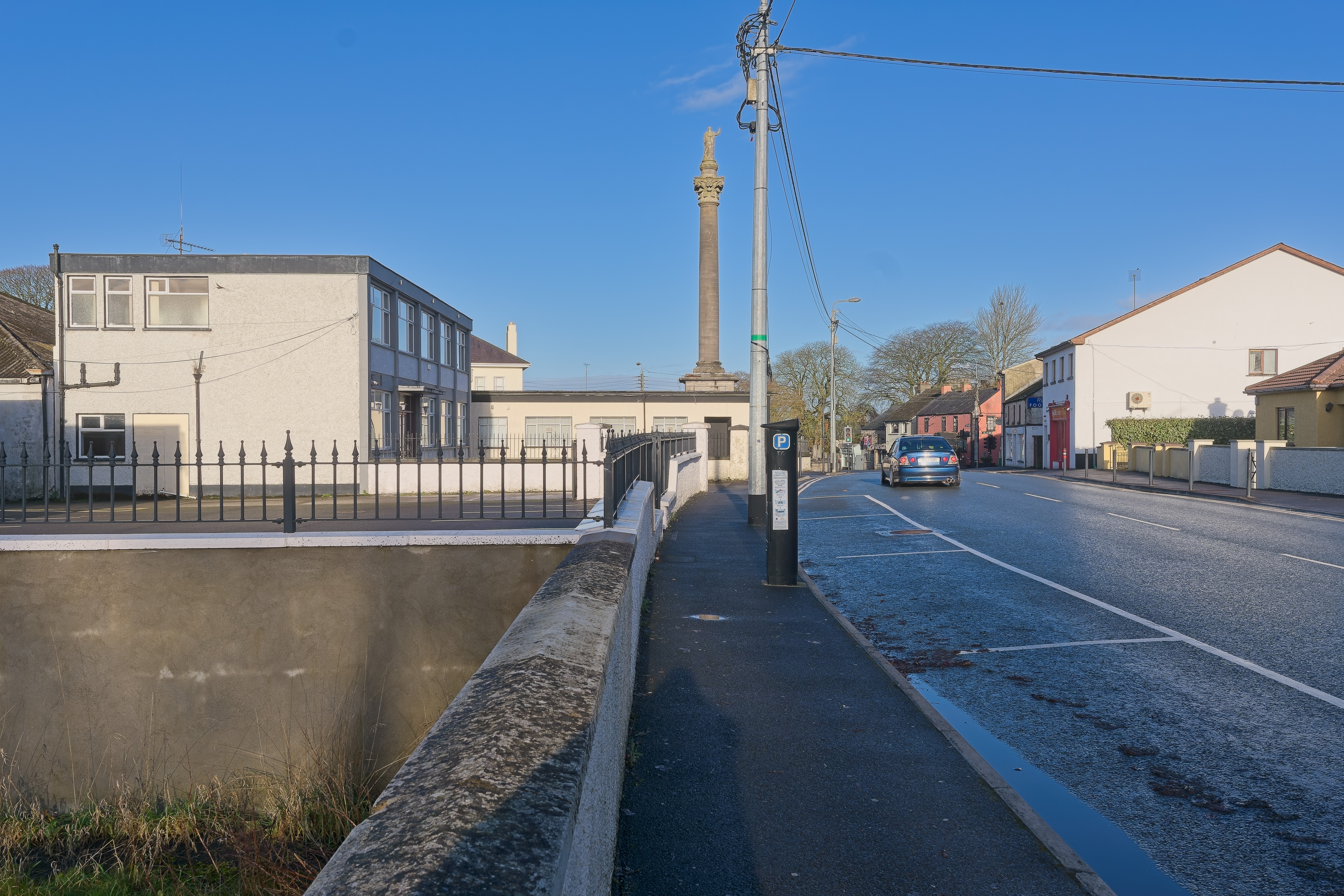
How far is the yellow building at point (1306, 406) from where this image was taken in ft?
88.8

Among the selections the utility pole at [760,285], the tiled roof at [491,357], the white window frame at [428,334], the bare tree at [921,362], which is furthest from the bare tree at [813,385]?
the utility pole at [760,285]

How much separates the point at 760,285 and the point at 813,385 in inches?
2355

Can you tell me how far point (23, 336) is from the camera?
2814 centimetres

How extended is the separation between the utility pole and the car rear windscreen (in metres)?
11.5

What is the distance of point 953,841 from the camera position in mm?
3820

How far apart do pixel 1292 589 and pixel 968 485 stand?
18860 mm

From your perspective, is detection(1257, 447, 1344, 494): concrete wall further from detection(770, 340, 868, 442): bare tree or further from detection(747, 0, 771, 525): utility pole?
detection(770, 340, 868, 442): bare tree

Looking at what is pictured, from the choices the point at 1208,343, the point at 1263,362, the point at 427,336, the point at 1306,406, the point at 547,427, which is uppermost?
the point at 1208,343

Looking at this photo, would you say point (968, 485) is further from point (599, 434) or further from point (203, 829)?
point (203, 829)

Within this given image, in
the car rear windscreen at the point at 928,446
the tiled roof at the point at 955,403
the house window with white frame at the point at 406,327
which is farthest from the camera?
the tiled roof at the point at 955,403

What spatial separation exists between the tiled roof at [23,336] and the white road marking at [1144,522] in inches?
1094

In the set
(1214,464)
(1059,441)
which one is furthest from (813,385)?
(1214,464)

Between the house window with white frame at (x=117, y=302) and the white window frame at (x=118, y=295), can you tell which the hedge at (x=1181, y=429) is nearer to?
the white window frame at (x=118, y=295)

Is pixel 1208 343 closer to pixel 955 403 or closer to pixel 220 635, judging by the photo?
pixel 955 403
